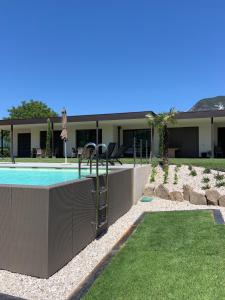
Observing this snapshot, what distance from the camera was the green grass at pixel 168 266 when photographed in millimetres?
3830

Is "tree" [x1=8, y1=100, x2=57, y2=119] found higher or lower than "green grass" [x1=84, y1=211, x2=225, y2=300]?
higher

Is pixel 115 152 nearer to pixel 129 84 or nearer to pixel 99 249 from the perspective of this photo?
pixel 99 249

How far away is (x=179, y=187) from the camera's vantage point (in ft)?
37.1

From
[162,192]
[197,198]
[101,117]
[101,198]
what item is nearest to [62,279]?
[101,198]

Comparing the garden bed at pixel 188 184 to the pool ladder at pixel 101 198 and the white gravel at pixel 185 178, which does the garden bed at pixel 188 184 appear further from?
the pool ladder at pixel 101 198

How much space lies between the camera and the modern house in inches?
785

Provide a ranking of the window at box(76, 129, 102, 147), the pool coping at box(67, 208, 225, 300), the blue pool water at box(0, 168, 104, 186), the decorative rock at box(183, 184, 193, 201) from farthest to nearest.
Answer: the window at box(76, 129, 102, 147) → the blue pool water at box(0, 168, 104, 186) → the decorative rock at box(183, 184, 193, 201) → the pool coping at box(67, 208, 225, 300)

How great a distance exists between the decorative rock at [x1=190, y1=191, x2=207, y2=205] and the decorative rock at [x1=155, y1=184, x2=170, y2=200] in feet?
2.92

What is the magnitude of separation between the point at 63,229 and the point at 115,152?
9692 mm

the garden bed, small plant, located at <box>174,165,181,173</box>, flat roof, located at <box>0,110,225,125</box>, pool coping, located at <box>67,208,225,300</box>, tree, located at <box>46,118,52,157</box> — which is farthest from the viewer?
tree, located at <box>46,118,52,157</box>

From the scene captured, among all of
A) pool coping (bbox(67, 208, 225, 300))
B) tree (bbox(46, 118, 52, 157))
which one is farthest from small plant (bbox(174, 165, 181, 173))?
tree (bbox(46, 118, 52, 157))

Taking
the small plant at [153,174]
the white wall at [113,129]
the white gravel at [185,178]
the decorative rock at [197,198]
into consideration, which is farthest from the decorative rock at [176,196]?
the white wall at [113,129]

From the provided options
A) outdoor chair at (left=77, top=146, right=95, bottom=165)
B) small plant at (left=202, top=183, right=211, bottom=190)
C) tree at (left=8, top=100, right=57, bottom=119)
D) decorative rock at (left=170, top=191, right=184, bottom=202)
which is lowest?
decorative rock at (left=170, top=191, right=184, bottom=202)

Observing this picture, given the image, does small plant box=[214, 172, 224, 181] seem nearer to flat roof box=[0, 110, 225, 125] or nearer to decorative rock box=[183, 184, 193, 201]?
decorative rock box=[183, 184, 193, 201]
